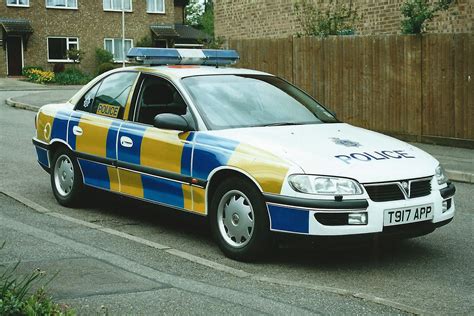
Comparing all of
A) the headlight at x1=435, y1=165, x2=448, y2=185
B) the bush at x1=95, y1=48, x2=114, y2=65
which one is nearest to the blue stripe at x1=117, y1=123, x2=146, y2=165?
the headlight at x1=435, y1=165, x2=448, y2=185

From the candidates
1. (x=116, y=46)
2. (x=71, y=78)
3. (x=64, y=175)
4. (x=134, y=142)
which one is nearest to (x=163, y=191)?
(x=134, y=142)

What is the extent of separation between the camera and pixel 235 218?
22.3 ft

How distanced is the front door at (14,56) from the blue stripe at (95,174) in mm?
42793

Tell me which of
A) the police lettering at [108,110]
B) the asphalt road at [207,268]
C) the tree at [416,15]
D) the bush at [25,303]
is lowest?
the asphalt road at [207,268]

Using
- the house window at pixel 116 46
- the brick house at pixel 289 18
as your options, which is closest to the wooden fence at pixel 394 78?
the brick house at pixel 289 18

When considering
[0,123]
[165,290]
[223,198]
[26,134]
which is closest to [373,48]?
[26,134]

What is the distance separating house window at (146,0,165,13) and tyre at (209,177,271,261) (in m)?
50.1

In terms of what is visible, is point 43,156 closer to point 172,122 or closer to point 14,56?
point 172,122

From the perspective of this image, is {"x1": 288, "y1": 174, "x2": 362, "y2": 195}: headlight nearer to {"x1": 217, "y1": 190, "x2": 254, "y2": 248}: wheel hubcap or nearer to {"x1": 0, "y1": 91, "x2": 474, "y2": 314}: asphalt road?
{"x1": 0, "y1": 91, "x2": 474, "y2": 314}: asphalt road

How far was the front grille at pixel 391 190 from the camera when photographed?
249 inches

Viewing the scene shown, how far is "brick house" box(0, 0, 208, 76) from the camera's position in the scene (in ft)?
162

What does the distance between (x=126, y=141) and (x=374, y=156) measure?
2554mm

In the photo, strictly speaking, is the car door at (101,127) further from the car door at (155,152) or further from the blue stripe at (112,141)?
the car door at (155,152)

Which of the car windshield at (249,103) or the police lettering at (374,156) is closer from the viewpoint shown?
the police lettering at (374,156)
